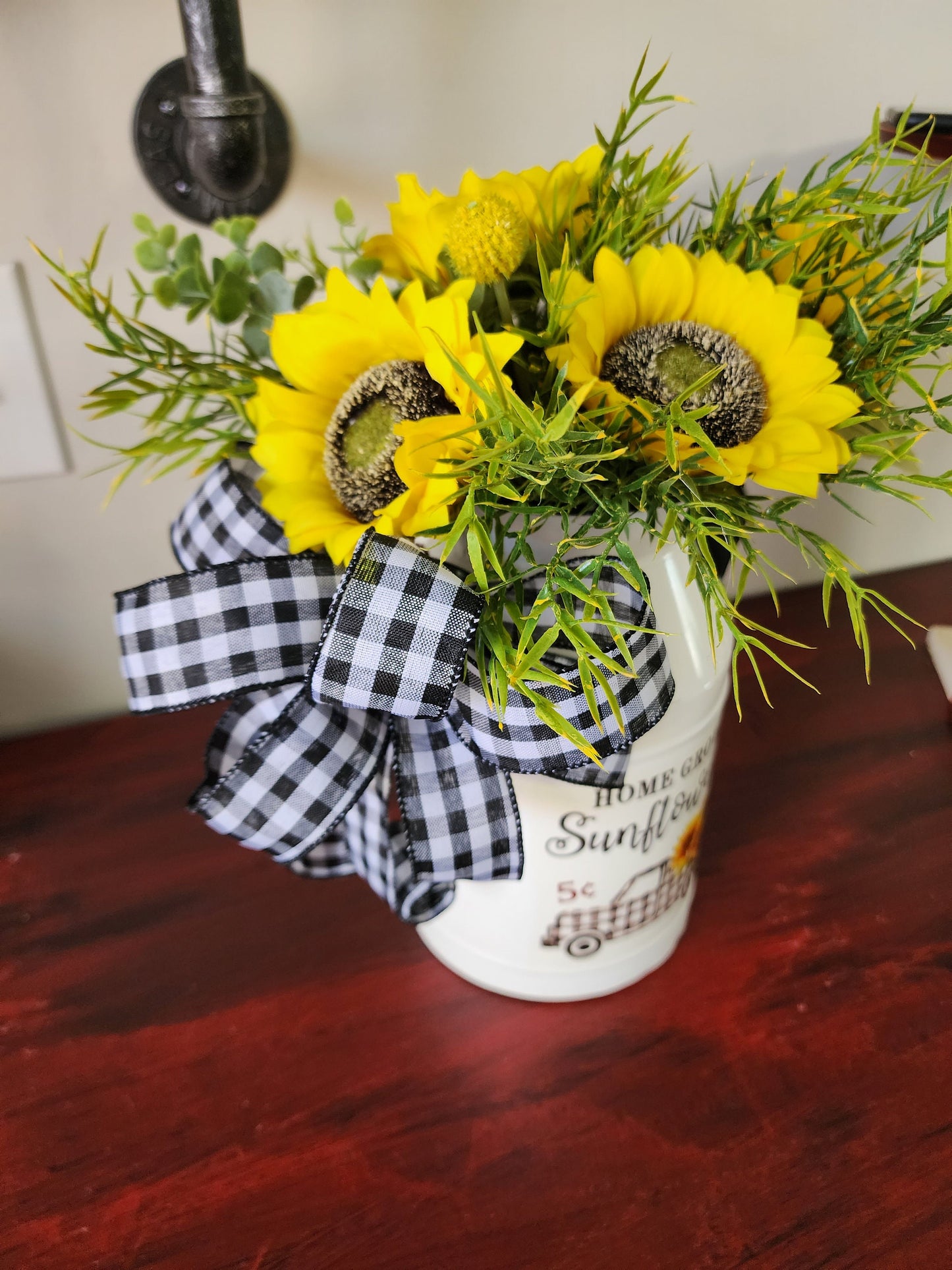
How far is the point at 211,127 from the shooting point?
46cm

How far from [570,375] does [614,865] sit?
0.26 meters

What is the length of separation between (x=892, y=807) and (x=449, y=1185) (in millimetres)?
406

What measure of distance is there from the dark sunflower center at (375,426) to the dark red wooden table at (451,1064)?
0.32 m

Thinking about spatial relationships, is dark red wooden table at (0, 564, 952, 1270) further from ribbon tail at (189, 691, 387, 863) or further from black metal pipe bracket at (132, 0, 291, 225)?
black metal pipe bracket at (132, 0, 291, 225)

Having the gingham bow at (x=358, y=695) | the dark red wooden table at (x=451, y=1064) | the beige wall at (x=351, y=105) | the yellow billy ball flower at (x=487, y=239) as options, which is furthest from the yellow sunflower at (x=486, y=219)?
the dark red wooden table at (x=451, y=1064)

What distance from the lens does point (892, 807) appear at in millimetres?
657

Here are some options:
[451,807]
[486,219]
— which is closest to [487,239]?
[486,219]

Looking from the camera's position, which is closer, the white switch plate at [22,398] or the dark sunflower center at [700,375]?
the dark sunflower center at [700,375]

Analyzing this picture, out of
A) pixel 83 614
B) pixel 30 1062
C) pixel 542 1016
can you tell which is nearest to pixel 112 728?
pixel 83 614

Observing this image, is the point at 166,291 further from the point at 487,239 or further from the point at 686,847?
the point at 686,847

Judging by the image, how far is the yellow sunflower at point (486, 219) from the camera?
1.15ft

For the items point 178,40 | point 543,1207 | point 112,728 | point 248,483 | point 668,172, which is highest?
point 178,40

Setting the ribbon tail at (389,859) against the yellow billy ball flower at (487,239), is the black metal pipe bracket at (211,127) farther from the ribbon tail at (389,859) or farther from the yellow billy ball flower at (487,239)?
the ribbon tail at (389,859)

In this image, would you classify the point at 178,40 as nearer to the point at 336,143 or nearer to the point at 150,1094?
the point at 336,143
